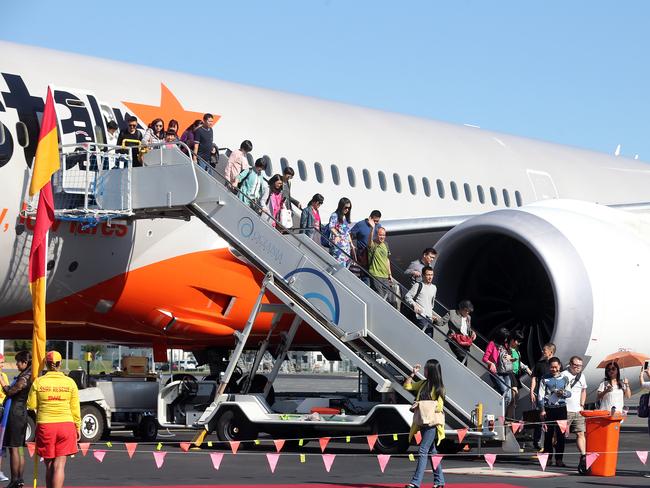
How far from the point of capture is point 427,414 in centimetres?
1008

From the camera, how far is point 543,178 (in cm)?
1994

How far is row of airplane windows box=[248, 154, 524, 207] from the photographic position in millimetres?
15828

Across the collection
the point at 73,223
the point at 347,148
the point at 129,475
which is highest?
the point at 347,148

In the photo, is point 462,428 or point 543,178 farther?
point 543,178

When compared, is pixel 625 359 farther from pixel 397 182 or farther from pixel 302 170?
pixel 397 182

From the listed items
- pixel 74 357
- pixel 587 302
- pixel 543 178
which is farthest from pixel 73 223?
pixel 74 357

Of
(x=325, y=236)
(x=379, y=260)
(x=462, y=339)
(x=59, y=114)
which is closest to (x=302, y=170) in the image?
(x=325, y=236)

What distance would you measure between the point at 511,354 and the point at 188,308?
3.59 meters

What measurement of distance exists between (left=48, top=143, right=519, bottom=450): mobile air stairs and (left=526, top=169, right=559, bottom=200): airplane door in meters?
6.87

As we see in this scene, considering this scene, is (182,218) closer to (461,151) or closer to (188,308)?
(188,308)

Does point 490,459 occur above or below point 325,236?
below

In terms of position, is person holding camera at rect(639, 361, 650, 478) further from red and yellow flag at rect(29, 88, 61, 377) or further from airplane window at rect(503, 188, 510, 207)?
red and yellow flag at rect(29, 88, 61, 377)

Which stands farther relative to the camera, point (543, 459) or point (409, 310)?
point (409, 310)

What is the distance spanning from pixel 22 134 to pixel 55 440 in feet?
16.0
